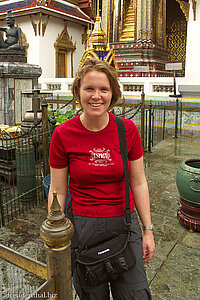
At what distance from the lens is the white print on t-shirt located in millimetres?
1806

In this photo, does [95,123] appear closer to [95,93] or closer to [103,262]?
[95,93]

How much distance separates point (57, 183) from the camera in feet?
6.47

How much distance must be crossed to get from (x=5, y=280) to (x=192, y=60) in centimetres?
1074

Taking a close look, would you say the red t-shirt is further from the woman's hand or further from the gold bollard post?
the gold bollard post

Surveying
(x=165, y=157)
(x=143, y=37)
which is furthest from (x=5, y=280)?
(x=143, y=37)

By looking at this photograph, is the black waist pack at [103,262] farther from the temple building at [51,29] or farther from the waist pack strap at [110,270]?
the temple building at [51,29]

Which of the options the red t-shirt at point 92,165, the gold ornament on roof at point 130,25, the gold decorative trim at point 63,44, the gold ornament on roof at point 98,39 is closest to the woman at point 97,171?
the red t-shirt at point 92,165

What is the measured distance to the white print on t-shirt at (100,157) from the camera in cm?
181

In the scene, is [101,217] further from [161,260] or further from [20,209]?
[20,209]

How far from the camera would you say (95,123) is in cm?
186

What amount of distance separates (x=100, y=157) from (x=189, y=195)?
2299 mm

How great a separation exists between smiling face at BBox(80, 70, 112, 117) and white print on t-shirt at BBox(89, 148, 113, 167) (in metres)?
0.22

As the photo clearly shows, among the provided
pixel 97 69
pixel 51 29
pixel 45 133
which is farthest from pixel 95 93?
pixel 51 29

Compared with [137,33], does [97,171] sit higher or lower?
lower
